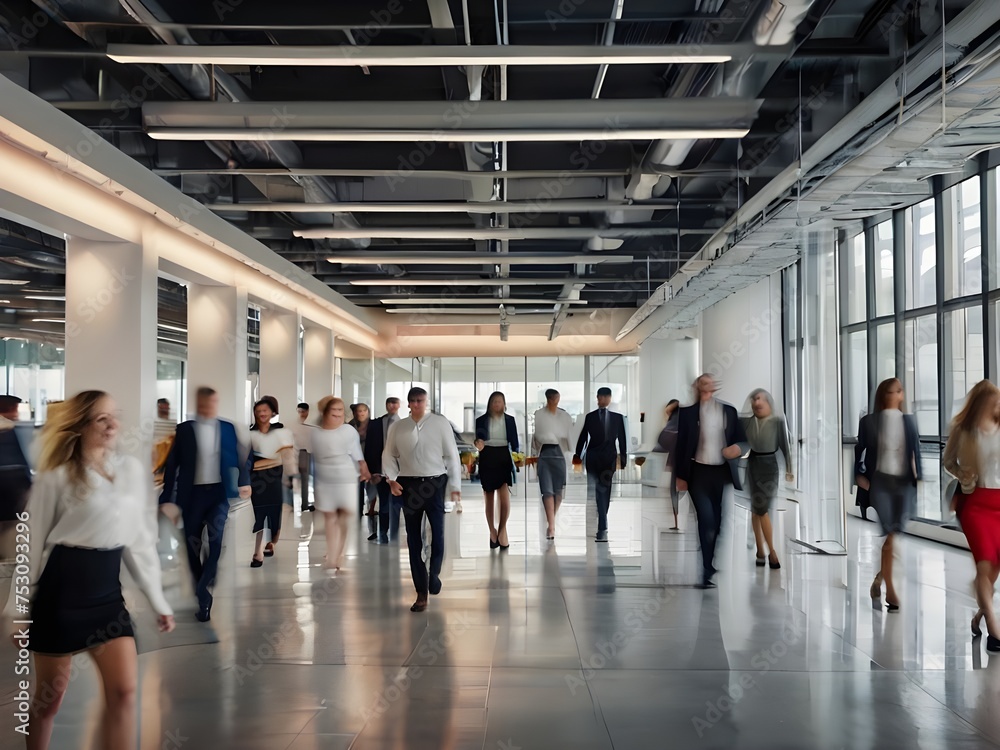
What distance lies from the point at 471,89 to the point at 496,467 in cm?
455

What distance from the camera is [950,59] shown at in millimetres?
5523

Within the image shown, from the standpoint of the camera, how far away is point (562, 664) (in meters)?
5.14

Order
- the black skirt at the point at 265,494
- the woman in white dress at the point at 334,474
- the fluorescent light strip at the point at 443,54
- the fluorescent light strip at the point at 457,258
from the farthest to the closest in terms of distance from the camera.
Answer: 1. the fluorescent light strip at the point at 457,258
2. the black skirt at the point at 265,494
3. the woman in white dress at the point at 334,474
4. the fluorescent light strip at the point at 443,54

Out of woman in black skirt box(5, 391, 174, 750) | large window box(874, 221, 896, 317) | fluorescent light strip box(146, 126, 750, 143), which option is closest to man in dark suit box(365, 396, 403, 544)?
fluorescent light strip box(146, 126, 750, 143)

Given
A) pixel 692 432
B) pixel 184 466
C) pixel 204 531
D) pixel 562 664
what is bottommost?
pixel 562 664

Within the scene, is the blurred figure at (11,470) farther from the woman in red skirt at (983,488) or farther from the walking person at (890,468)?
the woman in red skirt at (983,488)

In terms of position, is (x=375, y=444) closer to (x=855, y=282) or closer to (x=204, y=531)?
(x=204, y=531)

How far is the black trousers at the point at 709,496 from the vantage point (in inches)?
297

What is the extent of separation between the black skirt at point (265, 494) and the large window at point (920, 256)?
7950 mm

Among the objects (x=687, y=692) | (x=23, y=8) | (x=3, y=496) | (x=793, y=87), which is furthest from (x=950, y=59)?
(x=3, y=496)

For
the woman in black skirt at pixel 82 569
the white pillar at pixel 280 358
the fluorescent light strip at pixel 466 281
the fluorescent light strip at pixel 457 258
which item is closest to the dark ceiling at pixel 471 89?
the fluorescent light strip at pixel 457 258

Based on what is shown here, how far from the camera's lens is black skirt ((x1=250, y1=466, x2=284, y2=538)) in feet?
28.8

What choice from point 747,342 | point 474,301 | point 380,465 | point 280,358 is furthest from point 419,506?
point 474,301

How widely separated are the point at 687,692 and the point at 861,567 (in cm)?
482
